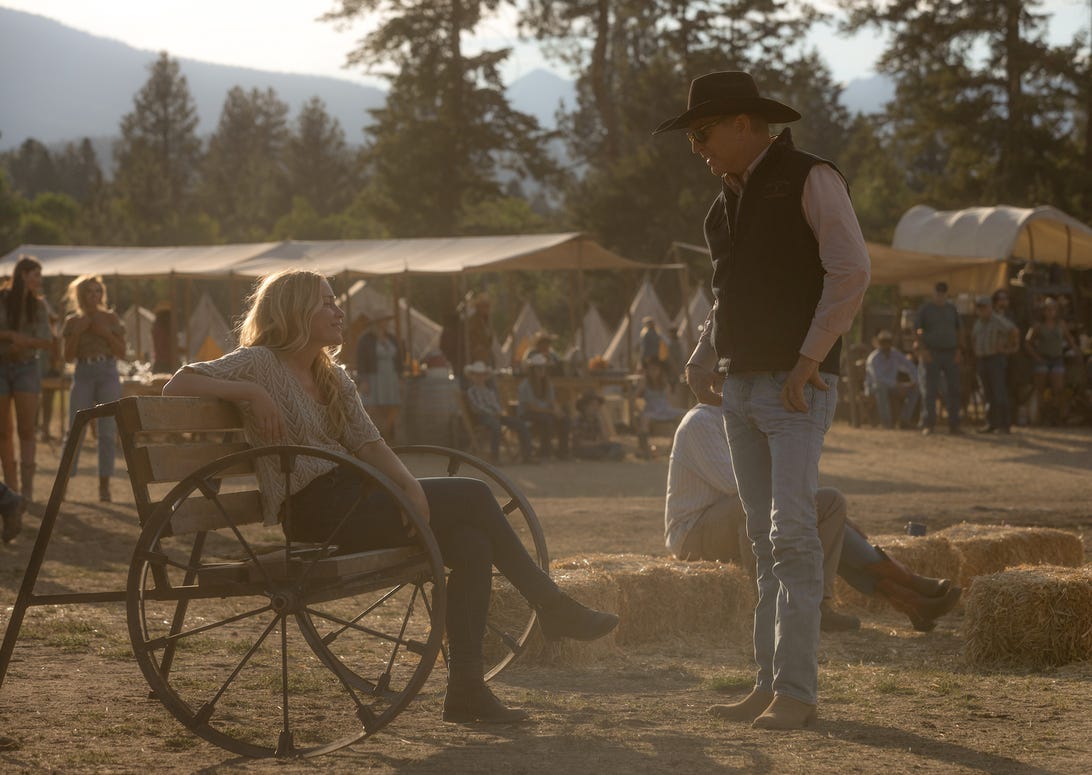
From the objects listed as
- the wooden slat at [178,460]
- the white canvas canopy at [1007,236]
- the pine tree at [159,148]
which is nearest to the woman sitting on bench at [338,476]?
the wooden slat at [178,460]

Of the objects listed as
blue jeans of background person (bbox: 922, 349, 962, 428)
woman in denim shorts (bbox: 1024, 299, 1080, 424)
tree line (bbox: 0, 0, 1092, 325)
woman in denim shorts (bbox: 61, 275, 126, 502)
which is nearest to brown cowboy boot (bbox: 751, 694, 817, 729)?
woman in denim shorts (bbox: 61, 275, 126, 502)

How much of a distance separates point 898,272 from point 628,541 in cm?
1555

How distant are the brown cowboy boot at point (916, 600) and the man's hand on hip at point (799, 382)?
82.4 inches

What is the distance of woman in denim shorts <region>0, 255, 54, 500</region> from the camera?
1093 cm

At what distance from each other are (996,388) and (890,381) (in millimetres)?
2420

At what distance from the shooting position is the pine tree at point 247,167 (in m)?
93.6

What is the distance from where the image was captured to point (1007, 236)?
76.3 feet

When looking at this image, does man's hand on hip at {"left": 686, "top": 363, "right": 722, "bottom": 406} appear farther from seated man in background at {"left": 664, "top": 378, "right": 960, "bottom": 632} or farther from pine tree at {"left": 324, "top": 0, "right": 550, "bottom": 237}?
pine tree at {"left": 324, "top": 0, "right": 550, "bottom": 237}

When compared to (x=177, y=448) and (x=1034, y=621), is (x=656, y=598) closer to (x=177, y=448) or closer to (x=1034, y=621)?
(x=1034, y=621)

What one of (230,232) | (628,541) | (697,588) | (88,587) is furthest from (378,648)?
(230,232)

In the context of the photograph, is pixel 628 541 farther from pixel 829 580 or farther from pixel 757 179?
pixel 757 179

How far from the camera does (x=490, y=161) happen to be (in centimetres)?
4753

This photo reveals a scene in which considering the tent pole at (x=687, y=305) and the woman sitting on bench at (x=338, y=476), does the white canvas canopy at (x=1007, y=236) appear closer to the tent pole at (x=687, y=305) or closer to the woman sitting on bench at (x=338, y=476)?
the tent pole at (x=687, y=305)

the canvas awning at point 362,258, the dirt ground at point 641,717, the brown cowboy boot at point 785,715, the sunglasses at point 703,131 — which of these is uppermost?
the canvas awning at point 362,258
